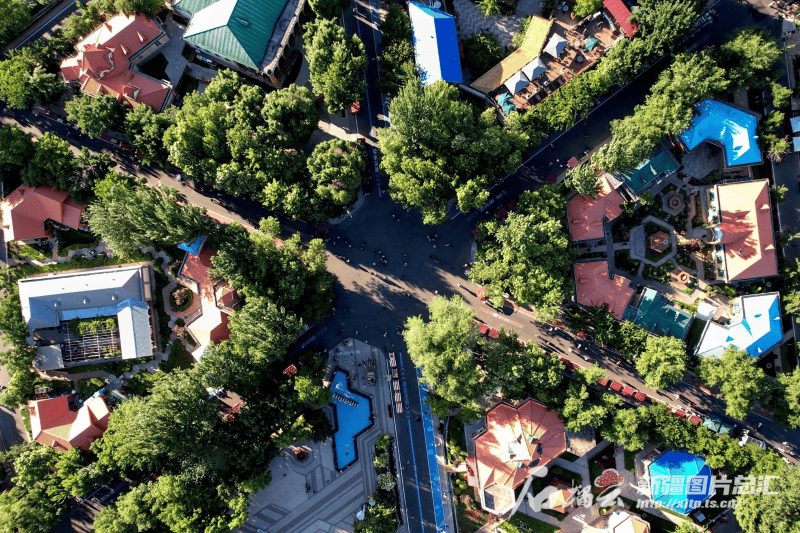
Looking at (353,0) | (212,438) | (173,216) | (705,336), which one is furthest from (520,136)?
(212,438)

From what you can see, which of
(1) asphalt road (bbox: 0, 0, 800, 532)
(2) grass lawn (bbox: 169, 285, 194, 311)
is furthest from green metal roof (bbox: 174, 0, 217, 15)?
(2) grass lawn (bbox: 169, 285, 194, 311)

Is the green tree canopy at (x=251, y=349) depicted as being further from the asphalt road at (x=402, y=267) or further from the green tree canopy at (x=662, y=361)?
the green tree canopy at (x=662, y=361)

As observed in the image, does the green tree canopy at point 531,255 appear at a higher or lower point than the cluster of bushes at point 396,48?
lower

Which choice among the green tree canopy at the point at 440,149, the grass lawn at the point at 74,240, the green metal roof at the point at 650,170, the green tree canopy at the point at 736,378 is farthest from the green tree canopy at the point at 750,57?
the grass lawn at the point at 74,240

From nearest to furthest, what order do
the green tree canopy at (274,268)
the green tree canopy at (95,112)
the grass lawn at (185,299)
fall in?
the green tree canopy at (274,268) → the green tree canopy at (95,112) → the grass lawn at (185,299)

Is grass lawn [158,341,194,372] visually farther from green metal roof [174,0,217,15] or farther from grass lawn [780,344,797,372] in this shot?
grass lawn [780,344,797,372]

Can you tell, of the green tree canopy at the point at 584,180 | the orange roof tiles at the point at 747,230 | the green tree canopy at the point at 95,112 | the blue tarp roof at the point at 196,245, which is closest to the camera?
the green tree canopy at the point at 584,180
